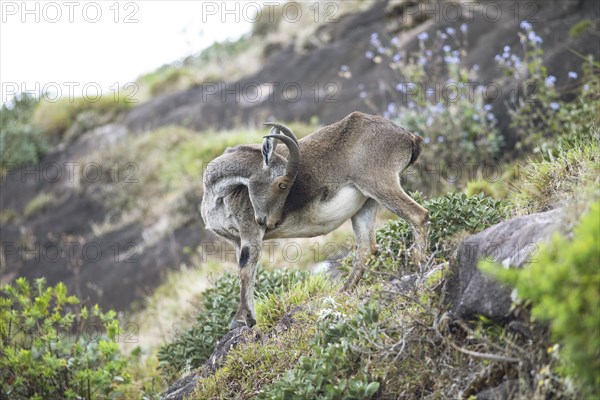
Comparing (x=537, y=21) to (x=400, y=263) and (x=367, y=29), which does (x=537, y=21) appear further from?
(x=400, y=263)

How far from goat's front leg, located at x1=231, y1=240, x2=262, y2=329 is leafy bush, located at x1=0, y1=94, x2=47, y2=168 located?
15081mm

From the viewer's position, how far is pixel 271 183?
678cm

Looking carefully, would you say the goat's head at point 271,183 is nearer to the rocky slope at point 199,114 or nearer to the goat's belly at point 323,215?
the goat's belly at point 323,215

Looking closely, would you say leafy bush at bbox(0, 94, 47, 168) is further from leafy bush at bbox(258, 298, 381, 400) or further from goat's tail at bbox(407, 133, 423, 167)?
leafy bush at bbox(258, 298, 381, 400)

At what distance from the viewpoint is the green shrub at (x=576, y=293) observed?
3.54 meters

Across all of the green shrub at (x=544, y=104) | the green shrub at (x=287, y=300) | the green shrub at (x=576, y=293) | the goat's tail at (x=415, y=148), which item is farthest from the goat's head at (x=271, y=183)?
the green shrub at (x=544, y=104)

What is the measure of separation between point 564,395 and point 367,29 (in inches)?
555

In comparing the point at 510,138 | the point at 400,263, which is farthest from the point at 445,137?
the point at 400,263

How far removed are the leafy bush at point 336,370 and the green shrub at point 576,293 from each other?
4.94ft

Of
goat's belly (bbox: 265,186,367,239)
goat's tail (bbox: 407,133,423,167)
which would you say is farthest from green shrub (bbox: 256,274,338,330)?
goat's tail (bbox: 407,133,423,167)

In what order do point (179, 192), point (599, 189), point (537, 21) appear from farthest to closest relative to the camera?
point (179, 192) < point (537, 21) < point (599, 189)

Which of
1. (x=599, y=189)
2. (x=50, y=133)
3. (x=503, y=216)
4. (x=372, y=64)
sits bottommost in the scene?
(x=50, y=133)

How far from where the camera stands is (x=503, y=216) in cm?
675

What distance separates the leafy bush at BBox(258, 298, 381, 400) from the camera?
16.5 feet
